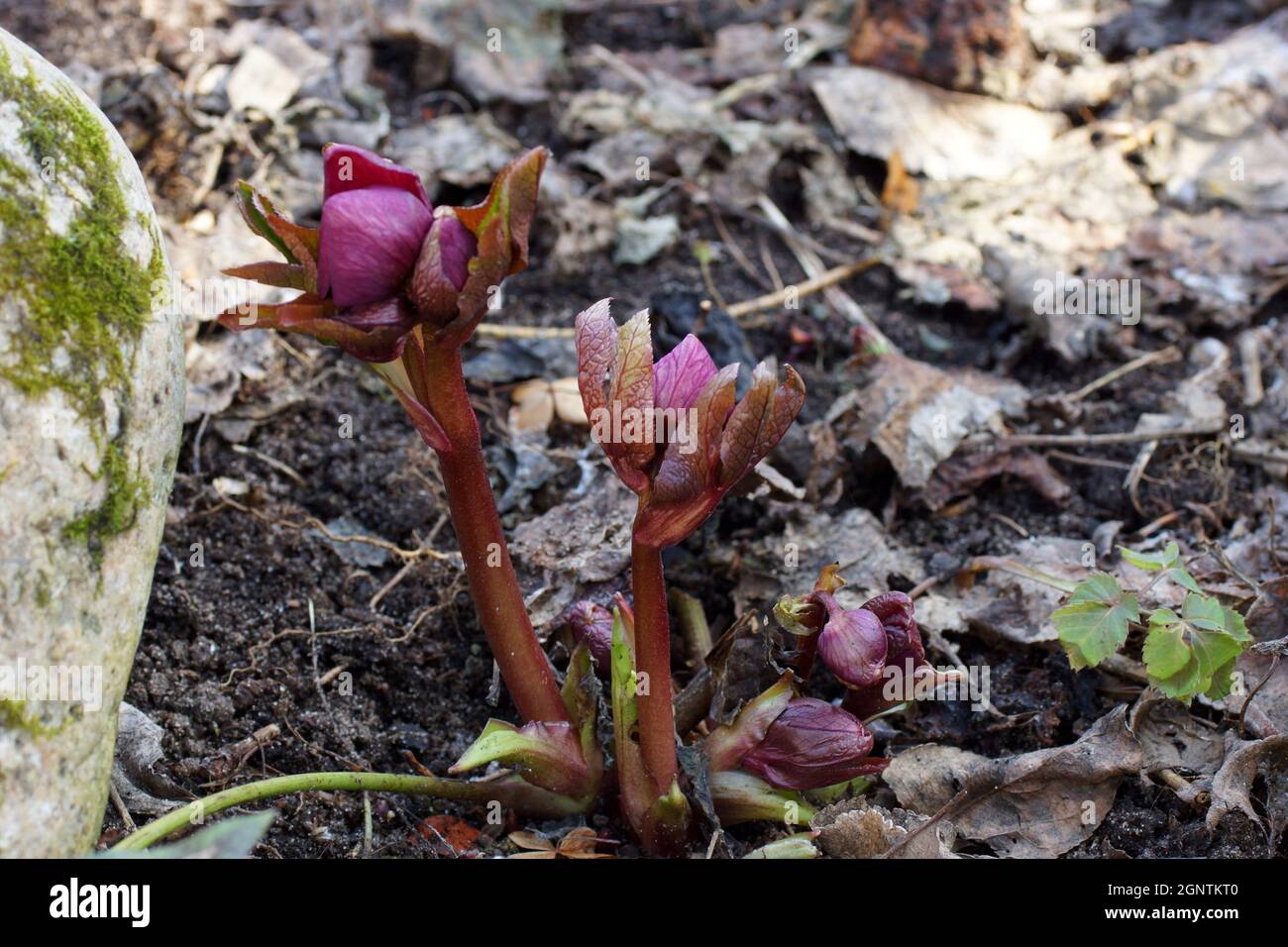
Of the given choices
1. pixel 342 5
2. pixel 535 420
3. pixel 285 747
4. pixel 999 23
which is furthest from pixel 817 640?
pixel 342 5

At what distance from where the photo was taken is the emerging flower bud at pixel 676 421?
218 cm

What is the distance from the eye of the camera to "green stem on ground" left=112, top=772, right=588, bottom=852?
7.30 feet

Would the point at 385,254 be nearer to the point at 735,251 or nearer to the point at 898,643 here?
the point at 898,643

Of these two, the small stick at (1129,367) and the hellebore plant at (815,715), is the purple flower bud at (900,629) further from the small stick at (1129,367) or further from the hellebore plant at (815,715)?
the small stick at (1129,367)

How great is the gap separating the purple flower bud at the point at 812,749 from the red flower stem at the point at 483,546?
491mm

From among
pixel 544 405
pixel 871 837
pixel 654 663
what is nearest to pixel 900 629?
pixel 871 837

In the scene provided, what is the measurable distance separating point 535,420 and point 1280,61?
13.2 ft

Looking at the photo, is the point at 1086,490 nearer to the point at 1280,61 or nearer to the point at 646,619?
the point at 646,619

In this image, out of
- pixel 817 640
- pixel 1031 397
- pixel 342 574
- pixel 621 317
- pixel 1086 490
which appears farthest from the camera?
pixel 621 317

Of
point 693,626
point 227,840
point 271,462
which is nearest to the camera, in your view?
point 227,840

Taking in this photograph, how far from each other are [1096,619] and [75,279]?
2303 millimetres

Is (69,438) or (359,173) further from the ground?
(359,173)

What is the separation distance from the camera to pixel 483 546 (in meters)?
2.49
